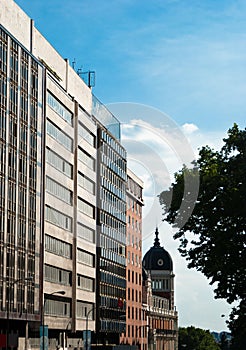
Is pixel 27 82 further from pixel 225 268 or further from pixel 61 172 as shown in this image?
pixel 225 268

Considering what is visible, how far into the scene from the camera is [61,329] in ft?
306

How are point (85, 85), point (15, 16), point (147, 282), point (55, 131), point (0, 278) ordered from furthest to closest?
point (147, 282) < point (85, 85) < point (55, 131) < point (15, 16) < point (0, 278)

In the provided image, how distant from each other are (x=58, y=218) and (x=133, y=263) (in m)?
57.0

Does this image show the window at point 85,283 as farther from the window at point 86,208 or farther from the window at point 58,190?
the window at point 58,190

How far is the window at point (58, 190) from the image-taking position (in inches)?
3484

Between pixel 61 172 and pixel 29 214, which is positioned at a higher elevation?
pixel 61 172

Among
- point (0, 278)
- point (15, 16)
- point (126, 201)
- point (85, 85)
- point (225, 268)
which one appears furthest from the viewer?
point (126, 201)

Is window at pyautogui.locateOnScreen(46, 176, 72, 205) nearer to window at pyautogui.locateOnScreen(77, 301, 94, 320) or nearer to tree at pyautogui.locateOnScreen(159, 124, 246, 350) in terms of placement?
window at pyautogui.locateOnScreen(77, 301, 94, 320)

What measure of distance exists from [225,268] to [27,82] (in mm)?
41466

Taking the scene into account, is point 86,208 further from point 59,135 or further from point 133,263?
point 133,263

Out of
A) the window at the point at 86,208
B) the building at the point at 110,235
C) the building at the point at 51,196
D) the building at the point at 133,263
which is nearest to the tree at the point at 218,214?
the building at the point at 51,196

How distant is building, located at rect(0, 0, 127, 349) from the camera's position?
254ft

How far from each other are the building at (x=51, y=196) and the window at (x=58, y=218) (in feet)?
0.36

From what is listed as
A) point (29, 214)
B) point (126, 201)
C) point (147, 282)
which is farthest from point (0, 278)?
point (147, 282)
